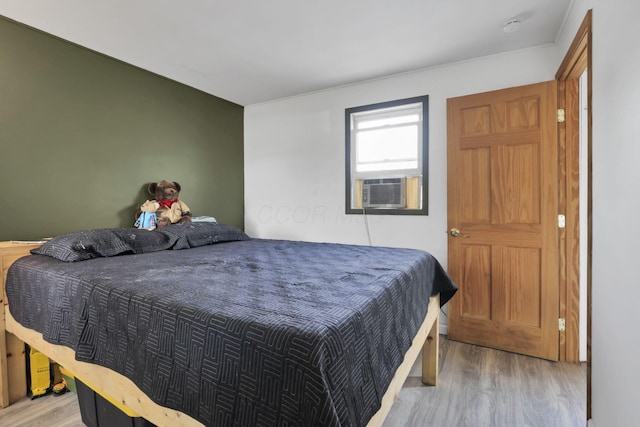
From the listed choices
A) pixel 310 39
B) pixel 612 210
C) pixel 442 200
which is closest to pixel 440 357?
pixel 442 200

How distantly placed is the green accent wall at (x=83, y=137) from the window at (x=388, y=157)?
1.69 metres

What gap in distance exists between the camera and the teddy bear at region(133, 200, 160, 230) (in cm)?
275

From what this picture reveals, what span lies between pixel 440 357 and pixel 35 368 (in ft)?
9.17

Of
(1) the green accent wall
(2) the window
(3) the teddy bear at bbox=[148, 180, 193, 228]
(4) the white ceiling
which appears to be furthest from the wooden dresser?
(2) the window

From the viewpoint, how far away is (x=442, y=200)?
2.82m

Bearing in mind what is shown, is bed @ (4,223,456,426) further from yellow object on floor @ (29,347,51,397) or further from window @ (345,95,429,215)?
window @ (345,95,429,215)

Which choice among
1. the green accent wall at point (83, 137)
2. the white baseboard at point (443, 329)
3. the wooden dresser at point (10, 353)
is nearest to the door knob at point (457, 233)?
the white baseboard at point (443, 329)

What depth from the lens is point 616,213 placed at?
1.26m

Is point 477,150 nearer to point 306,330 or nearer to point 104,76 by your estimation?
→ point 306,330

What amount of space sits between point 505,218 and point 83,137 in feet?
11.4

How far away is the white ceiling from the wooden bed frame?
1579mm

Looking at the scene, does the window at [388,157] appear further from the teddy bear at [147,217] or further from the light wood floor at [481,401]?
the teddy bear at [147,217]

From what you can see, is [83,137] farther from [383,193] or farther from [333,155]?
[383,193]

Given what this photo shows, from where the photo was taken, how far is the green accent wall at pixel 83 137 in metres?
2.13
